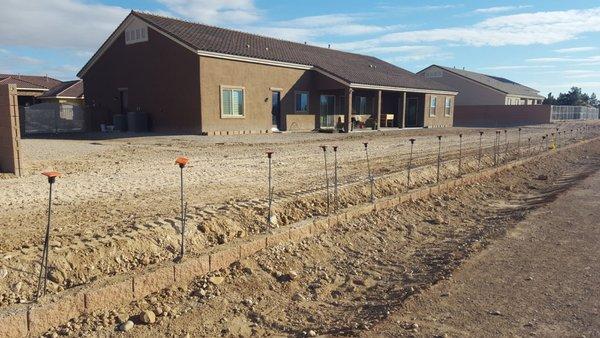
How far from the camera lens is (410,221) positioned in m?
8.36

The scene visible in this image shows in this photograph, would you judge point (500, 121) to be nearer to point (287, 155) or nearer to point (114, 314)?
point (287, 155)

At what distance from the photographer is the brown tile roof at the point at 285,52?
74.7 ft

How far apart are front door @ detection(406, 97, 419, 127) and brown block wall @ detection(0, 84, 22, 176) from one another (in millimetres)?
29271

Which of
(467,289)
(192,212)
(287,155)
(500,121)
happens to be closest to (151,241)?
(192,212)

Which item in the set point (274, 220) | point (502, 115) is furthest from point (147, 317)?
point (502, 115)

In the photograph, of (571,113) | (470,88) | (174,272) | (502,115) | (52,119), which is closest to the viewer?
(174,272)

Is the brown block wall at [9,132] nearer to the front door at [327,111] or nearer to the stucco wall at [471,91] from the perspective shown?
the front door at [327,111]

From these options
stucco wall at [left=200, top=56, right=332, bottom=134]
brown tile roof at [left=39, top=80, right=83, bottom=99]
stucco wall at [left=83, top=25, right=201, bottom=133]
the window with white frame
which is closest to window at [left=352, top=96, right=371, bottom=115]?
stucco wall at [left=200, top=56, right=332, bottom=134]

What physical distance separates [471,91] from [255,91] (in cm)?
3772

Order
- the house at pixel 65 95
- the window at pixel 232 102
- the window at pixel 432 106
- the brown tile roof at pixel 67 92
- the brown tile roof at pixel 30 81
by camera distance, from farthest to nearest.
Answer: the brown tile roof at pixel 30 81
the brown tile roof at pixel 67 92
the house at pixel 65 95
the window at pixel 432 106
the window at pixel 232 102

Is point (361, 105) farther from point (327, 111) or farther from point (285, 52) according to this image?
point (285, 52)

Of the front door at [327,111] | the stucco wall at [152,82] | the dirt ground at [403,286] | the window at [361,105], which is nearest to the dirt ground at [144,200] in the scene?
the dirt ground at [403,286]

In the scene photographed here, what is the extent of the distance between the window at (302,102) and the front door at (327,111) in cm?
144

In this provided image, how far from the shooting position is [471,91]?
5394 cm
